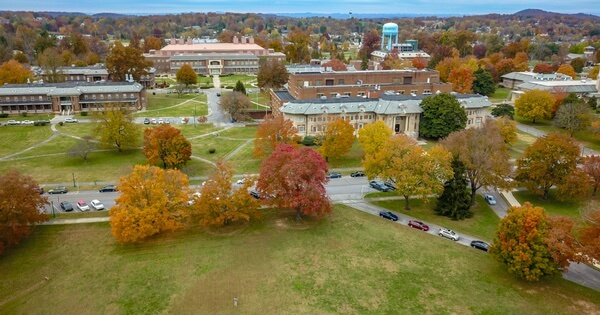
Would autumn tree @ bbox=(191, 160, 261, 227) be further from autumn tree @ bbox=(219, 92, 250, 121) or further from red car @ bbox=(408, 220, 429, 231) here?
autumn tree @ bbox=(219, 92, 250, 121)

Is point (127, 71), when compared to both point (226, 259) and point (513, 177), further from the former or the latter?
point (513, 177)

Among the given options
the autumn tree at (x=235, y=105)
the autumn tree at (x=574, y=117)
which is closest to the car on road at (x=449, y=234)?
the autumn tree at (x=574, y=117)

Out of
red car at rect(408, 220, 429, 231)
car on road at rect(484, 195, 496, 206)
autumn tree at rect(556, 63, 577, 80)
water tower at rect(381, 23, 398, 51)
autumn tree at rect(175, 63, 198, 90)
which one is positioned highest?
water tower at rect(381, 23, 398, 51)

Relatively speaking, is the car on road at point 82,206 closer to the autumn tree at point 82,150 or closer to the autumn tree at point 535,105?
the autumn tree at point 82,150

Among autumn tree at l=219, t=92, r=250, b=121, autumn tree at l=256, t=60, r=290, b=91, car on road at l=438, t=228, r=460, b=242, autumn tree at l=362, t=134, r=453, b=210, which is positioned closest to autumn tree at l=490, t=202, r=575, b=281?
car on road at l=438, t=228, r=460, b=242

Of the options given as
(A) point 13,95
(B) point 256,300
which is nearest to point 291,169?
(B) point 256,300
